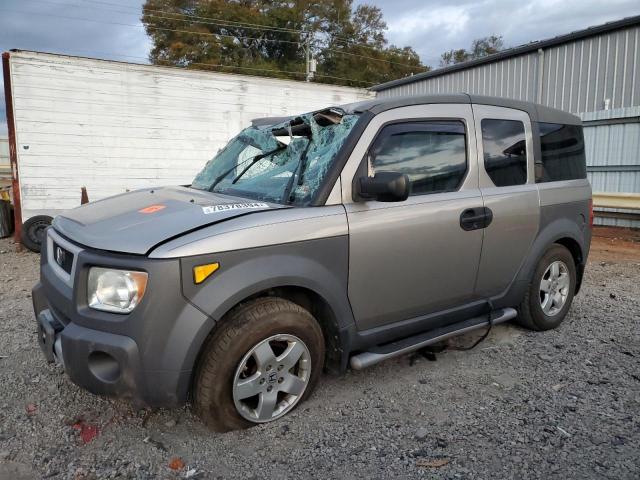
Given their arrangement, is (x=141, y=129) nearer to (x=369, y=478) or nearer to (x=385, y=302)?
(x=385, y=302)

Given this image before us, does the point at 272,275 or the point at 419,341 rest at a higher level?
the point at 272,275

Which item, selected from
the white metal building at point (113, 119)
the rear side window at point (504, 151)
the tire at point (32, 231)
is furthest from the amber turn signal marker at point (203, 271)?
the white metal building at point (113, 119)

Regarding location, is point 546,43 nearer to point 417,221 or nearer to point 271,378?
point 417,221

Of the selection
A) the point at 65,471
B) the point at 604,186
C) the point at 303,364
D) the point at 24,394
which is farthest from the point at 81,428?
the point at 604,186

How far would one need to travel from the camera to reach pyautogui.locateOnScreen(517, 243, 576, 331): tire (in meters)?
4.20

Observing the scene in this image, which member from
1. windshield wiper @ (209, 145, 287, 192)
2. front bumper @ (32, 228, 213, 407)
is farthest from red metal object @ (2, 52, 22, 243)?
front bumper @ (32, 228, 213, 407)

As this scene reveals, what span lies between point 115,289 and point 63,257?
0.65 meters

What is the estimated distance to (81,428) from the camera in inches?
113

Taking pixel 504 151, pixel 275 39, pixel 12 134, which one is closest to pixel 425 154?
pixel 504 151

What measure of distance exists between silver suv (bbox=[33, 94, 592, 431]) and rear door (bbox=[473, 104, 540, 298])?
2 cm

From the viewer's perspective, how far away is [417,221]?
3.24 meters

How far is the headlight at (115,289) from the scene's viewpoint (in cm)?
243

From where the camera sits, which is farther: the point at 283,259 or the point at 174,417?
the point at 174,417

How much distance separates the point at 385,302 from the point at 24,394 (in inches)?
96.2
